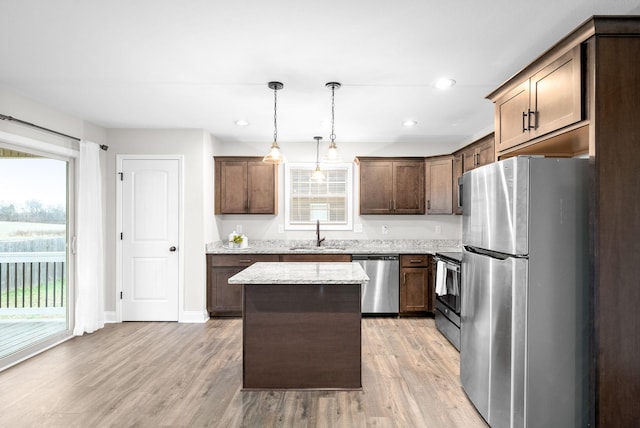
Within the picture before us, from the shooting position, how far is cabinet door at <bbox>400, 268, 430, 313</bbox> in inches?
196

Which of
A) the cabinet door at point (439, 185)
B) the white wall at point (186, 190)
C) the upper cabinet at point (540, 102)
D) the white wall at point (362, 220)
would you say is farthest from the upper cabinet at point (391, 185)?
the upper cabinet at point (540, 102)

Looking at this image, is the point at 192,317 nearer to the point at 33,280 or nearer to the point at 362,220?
the point at 33,280

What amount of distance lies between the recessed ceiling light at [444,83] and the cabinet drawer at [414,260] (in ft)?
7.94

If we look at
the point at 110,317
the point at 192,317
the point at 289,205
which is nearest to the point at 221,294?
the point at 192,317

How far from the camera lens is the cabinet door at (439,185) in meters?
5.10

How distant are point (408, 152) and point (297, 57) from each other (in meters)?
3.40

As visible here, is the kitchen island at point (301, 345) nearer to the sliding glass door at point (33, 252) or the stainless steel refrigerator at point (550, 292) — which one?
the stainless steel refrigerator at point (550, 292)

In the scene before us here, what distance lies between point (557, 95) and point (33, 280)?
4871 mm

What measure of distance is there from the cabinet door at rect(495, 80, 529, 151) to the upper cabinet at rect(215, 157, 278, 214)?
315 cm

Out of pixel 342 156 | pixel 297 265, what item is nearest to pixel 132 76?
pixel 297 265

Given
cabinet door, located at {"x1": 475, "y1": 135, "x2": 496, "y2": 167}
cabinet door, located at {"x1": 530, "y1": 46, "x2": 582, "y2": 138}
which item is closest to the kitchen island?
cabinet door, located at {"x1": 530, "y1": 46, "x2": 582, "y2": 138}

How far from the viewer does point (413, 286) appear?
5.00 metres

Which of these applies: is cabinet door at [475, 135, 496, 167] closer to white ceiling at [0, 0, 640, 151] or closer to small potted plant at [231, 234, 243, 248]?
white ceiling at [0, 0, 640, 151]

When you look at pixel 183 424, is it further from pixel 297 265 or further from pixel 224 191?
pixel 224 191
